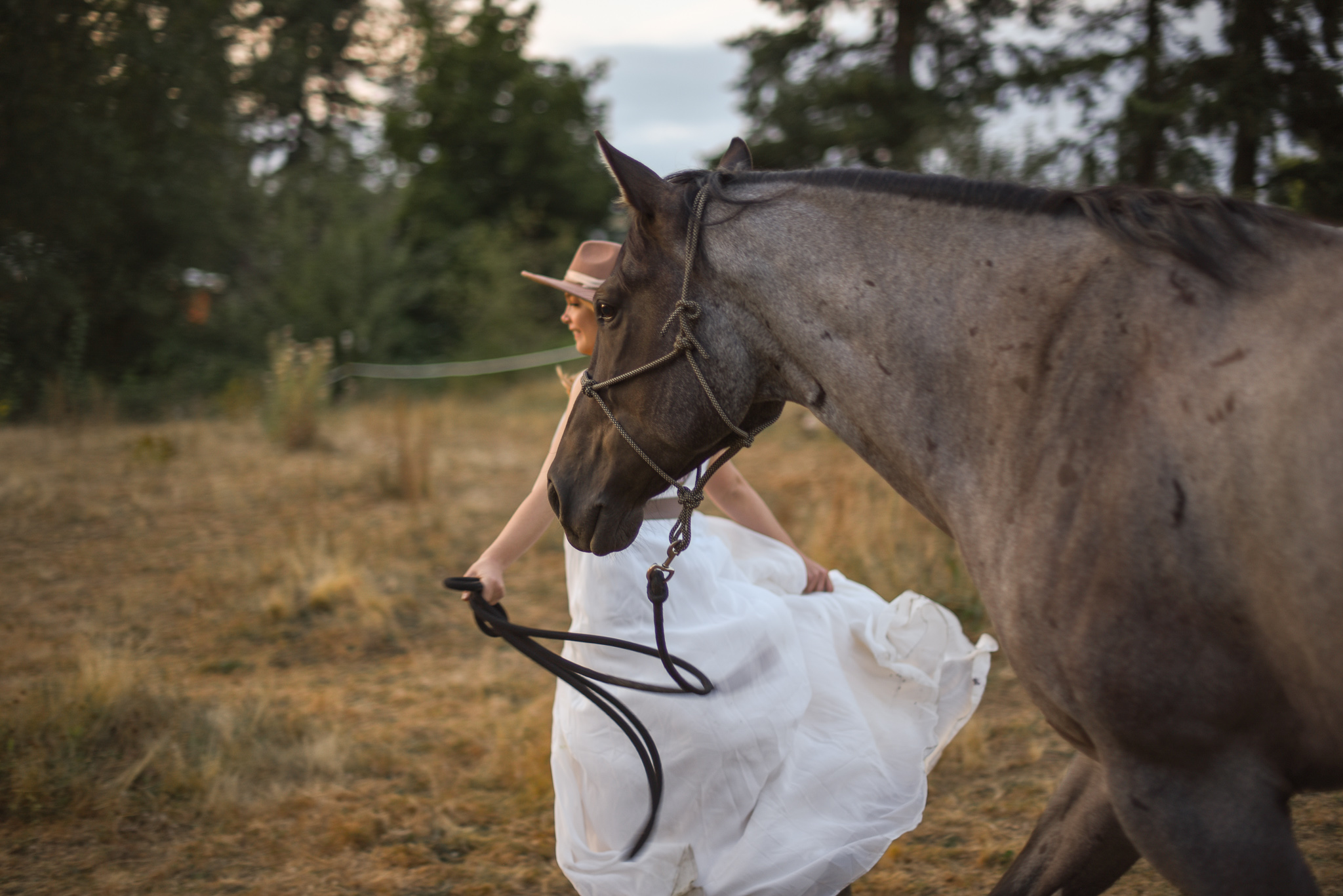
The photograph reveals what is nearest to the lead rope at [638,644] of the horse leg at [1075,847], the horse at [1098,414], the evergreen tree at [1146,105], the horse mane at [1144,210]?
the horse at [1098,414]

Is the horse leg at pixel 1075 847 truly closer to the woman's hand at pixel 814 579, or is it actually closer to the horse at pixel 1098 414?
the horse at pixel 1098 414

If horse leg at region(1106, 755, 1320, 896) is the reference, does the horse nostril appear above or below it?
above

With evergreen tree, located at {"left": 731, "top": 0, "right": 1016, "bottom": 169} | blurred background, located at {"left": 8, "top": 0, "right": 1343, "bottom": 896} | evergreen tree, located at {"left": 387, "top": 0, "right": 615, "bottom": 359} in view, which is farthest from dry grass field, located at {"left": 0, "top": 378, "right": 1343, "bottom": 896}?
evergreen tree, located at {"left": 387, "top": 0, "right": 615, "bottom": 359}

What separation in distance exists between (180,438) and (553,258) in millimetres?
9036

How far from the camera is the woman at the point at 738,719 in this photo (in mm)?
2238

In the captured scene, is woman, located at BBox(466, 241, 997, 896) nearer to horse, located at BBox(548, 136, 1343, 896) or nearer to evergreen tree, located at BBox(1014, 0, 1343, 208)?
horse, located at BBox(548, 136, 1343, 896)

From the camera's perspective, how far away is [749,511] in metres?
2.77

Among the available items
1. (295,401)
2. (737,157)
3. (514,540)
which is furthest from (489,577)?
(295,401)

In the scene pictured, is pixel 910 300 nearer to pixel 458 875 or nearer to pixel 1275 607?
pixel 1275 607

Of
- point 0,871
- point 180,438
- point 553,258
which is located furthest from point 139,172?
point 0,871

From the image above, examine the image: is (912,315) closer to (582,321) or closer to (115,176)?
(582,321)

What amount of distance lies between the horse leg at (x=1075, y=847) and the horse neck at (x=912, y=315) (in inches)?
26.4

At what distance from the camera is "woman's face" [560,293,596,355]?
8.45 feet

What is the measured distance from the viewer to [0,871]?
3.05 m
